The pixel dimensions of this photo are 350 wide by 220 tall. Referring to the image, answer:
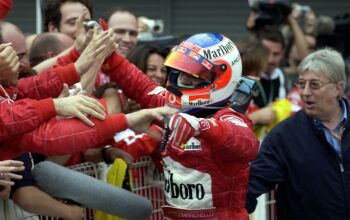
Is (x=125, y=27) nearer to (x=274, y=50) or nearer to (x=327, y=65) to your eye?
(x=274, y=50)

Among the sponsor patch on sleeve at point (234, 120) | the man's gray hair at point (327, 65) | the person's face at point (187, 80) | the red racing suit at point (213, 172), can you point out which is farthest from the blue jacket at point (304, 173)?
the person's face at point (187, 80)

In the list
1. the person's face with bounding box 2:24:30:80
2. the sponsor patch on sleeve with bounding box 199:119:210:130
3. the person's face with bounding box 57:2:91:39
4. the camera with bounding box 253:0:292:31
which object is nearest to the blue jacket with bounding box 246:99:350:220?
the sponsor patch on sleeve with bounding box 199:119:210:130

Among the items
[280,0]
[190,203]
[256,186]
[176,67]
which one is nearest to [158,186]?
[256,186]

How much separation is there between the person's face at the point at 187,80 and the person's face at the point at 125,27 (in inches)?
87.9

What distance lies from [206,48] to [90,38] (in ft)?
2.89

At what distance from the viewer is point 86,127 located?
141 inches

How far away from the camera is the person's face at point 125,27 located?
6051mm

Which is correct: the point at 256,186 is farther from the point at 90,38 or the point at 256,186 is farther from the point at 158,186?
the point at 90,38

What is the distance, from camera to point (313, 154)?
476cm

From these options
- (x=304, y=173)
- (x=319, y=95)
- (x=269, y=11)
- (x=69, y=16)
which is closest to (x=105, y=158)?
(x=304, y=173)

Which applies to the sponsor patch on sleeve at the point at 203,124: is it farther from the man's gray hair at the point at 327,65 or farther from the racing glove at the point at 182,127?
the man's gray hair at the point at 327,65

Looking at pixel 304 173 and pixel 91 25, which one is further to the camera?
pixel 304 173

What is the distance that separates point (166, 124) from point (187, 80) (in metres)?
0.25

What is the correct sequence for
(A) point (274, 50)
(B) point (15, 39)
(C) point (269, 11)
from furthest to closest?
(C) point (269, 11) < (A) point (274, 50) < (B) point (15, 39)
